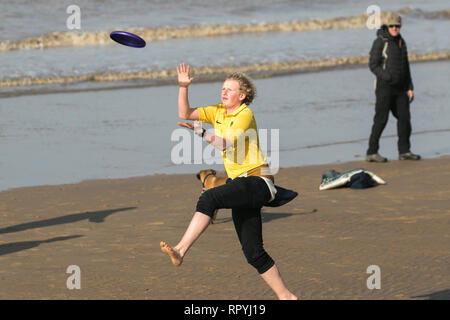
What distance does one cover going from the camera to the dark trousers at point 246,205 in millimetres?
5262

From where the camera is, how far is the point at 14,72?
20.7 m

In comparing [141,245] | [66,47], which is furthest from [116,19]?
[141,245]

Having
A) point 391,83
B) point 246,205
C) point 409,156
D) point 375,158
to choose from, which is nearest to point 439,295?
point 246,205

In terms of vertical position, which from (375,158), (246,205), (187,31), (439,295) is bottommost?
(439,295)

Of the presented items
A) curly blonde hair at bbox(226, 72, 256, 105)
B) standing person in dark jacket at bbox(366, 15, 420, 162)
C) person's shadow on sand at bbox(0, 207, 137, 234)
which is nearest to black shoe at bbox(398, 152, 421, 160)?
standing person in dark jacket at bbox(366, 15, 420, 162)

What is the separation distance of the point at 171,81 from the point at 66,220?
11.6 m

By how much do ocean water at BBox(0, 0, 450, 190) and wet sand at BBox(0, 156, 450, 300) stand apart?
1.32 meters

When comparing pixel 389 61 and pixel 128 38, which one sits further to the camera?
pixel 389 61

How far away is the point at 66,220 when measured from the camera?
833 cm

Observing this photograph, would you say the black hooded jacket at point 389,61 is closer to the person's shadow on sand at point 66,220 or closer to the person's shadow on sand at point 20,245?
the person's shadow on sand at point 66,220

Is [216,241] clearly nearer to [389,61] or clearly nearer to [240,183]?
[240,183]

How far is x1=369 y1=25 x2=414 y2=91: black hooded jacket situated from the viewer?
35.9ft

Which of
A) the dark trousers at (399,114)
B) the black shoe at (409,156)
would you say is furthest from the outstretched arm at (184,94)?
the black shoe at (409,156)
